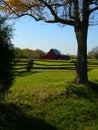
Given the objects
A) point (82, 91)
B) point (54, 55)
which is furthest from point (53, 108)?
point (54, 55)

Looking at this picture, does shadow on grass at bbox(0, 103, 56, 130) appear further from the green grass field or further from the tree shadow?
the tree shadow

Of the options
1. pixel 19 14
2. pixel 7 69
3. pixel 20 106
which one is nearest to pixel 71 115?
pixel 20 106

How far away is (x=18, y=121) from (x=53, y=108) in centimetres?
224

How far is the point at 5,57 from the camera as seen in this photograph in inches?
419

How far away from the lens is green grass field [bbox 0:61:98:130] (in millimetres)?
10825

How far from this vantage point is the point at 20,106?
1270 cm

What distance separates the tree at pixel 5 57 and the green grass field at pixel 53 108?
3.12 ft

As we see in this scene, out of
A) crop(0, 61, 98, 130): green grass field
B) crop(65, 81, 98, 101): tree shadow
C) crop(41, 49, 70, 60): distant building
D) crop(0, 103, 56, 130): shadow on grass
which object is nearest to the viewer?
crop(0, 103, 56, 130): shadow on grass

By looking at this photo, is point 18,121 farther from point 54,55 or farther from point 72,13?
point 54,55

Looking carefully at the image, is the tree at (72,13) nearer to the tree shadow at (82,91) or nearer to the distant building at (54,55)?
the tree shadow at (82,91)

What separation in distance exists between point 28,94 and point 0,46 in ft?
13.8

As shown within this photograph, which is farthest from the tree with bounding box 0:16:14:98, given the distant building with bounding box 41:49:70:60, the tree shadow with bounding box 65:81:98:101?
the distant building with bounding box 41:49:70:60

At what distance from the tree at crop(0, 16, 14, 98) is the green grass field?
950 millimetres

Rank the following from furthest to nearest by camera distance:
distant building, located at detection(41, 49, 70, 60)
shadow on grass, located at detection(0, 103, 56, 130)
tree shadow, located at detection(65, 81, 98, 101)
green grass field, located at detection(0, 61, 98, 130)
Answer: distant building, located at detection(41, 49, 70, 60)
tree shadow, located at detection(65, 81, 98, 101)
green grass field, located at detection(0, 61, 98, 130)
shadow on grass, located at detection(0, 103, 56, 130)
